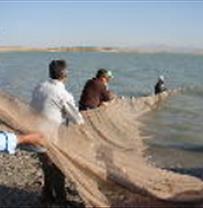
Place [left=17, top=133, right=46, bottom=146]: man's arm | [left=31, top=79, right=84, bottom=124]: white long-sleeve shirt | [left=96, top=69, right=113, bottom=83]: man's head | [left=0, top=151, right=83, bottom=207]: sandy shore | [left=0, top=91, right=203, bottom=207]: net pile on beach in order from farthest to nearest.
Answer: [left=96, top=69, right=113, bottom=83]: man's head
[left=0, top=151, right=83, bottom=207]: sandy shore
[left=31, top=79, right=84, bottom=124]: white long-sleeve shirt
[left=0, top=91, right=203, bottom=207]: net pile on beach
[left=17, top=133, right=46, bottom=146]: man's arm

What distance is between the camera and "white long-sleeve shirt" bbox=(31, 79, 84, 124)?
7680 mm

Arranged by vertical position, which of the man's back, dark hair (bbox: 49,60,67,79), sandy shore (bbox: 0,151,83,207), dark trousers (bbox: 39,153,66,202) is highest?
dark hair (bbox: 49,60,67,79)

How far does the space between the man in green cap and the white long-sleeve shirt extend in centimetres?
375

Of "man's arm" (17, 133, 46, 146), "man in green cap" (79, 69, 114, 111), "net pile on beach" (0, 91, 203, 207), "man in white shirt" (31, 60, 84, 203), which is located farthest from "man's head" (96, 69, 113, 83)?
"man's arm" (17, 133, 46, 146)

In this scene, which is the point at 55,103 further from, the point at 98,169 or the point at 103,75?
the point at 103,75

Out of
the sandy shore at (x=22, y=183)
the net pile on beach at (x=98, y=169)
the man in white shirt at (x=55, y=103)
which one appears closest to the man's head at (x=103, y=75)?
the sandy shore at (x=22, y=183)

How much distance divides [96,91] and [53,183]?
12.4 ft

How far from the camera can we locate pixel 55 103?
25.4ft

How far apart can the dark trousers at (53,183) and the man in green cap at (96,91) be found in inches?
143

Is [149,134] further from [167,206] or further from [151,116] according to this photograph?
[167,206]

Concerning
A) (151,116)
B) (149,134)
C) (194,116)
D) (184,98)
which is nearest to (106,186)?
(149,134)

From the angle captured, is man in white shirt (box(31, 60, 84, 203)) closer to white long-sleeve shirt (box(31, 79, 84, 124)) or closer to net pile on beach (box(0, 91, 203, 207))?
white long-sleeve shirt (box(31, 79, 84, 124))

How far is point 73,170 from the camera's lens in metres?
7.18

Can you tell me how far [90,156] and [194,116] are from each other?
19.9m
